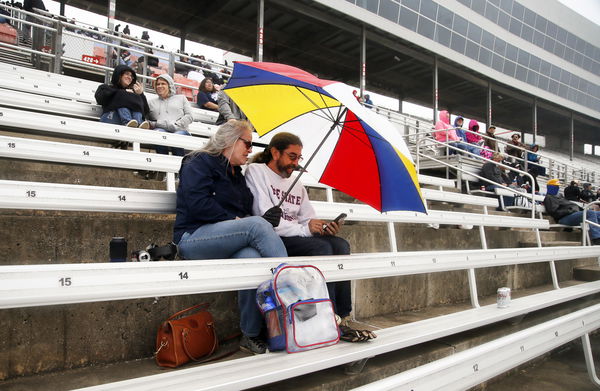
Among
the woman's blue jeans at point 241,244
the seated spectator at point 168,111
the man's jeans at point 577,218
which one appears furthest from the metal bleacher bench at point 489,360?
the man's jeans at point 577,218

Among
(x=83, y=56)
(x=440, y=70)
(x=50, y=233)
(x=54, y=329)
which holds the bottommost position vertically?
(x=54, y=329)

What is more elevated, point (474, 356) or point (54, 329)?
point (54, 329)

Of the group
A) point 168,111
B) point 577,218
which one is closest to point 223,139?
point 168,111

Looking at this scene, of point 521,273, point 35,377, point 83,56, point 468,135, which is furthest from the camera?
point 468,135

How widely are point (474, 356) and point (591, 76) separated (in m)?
28.5

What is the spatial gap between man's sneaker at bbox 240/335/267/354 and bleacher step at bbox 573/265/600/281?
17.3 feet

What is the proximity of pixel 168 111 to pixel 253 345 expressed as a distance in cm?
326

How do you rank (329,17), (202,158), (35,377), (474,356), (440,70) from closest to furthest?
(35,377) → (474,356) → (202,158) → (329,17) → (440,70)

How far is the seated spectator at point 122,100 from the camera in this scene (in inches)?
165

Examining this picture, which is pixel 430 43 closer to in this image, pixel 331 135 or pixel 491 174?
pixel 491 174

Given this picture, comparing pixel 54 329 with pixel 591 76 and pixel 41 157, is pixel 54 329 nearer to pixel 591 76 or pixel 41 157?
pixel 41 157

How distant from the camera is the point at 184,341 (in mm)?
1896

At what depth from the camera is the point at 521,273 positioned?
477 centimetres

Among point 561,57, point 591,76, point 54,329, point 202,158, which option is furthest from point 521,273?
point 591,76
